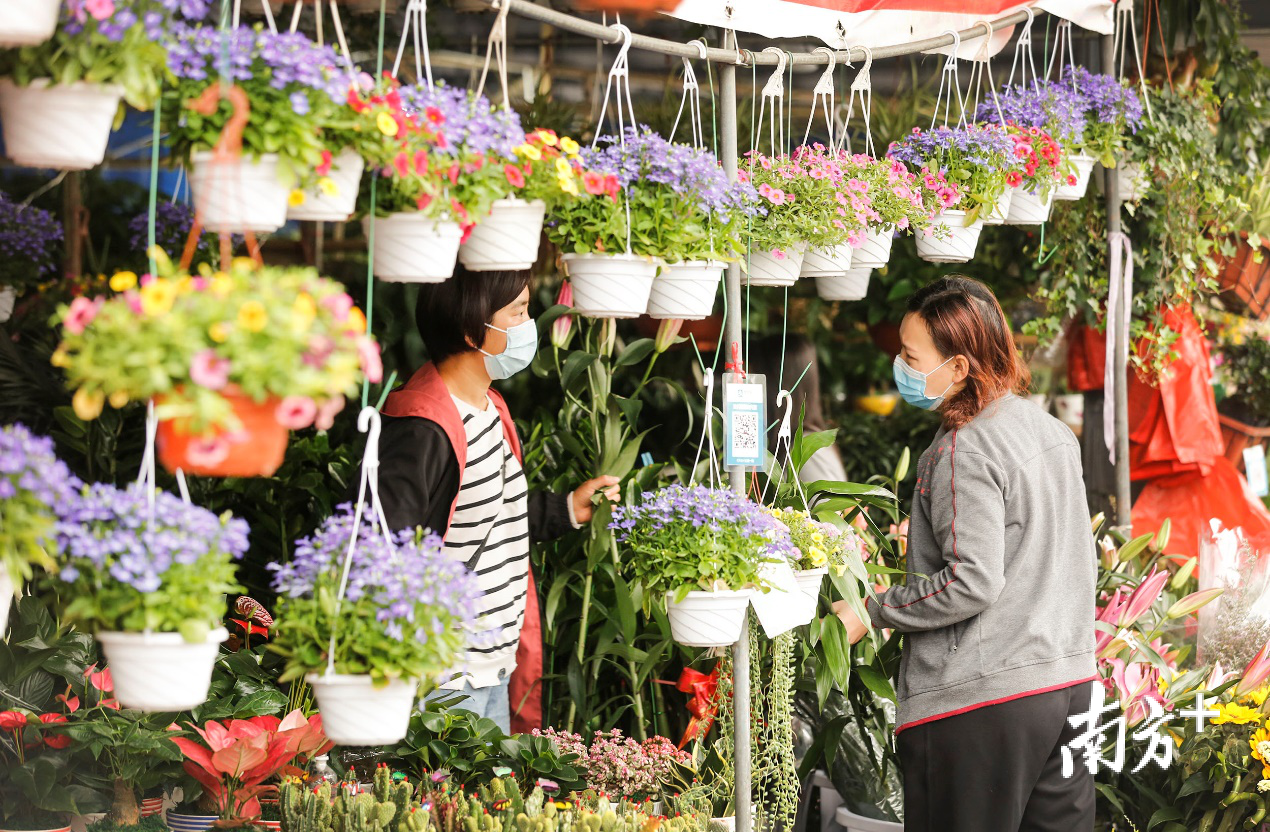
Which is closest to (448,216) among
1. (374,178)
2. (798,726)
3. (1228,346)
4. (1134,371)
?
(374,178)

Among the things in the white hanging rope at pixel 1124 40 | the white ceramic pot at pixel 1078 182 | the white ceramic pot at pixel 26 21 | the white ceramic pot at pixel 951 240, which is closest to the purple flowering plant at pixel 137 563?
the white ceramic pot at pixel 26 21

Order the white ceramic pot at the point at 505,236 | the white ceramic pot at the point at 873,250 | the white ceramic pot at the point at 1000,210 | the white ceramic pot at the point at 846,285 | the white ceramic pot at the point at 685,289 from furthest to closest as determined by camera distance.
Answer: the white ceramic pot at the point at 846,285, the white ceramic pot at the point at 1000,210, the white ceramic pot at the point at 873,250, the white ceramic pot at the point at 685,289, the white ceramic pot at the point at 505,236

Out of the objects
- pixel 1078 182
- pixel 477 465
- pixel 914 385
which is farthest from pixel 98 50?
pixel 1078 182

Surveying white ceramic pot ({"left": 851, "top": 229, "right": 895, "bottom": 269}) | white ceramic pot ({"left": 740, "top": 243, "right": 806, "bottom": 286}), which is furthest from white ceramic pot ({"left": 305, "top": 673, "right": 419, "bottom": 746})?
white ceramic pot ({"left": 851, "top": 229, "right": 895, "bottom": 269})

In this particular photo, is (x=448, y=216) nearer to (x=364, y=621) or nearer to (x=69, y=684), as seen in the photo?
(x=364, y=621)

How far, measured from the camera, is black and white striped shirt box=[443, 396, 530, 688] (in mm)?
2441

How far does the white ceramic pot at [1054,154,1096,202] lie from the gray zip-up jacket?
874 millimetres

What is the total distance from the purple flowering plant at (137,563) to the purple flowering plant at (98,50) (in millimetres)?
448

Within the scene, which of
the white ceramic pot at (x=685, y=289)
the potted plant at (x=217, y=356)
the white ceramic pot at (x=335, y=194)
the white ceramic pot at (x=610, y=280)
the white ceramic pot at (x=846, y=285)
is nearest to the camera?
the potted plant at (x=217, y=356)

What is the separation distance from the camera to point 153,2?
1382mm

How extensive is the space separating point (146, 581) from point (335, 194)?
1.61 ft

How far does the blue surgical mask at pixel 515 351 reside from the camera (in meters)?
2.35

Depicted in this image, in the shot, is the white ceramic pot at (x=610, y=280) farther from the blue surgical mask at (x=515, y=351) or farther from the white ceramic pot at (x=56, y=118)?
the white ceramic pot at (x=56, y=118)

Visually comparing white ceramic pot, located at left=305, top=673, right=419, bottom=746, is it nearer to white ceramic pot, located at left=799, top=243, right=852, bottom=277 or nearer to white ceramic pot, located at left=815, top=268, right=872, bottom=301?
white ceramic pot, located at left=799, top=243, right=852, bottom=277
